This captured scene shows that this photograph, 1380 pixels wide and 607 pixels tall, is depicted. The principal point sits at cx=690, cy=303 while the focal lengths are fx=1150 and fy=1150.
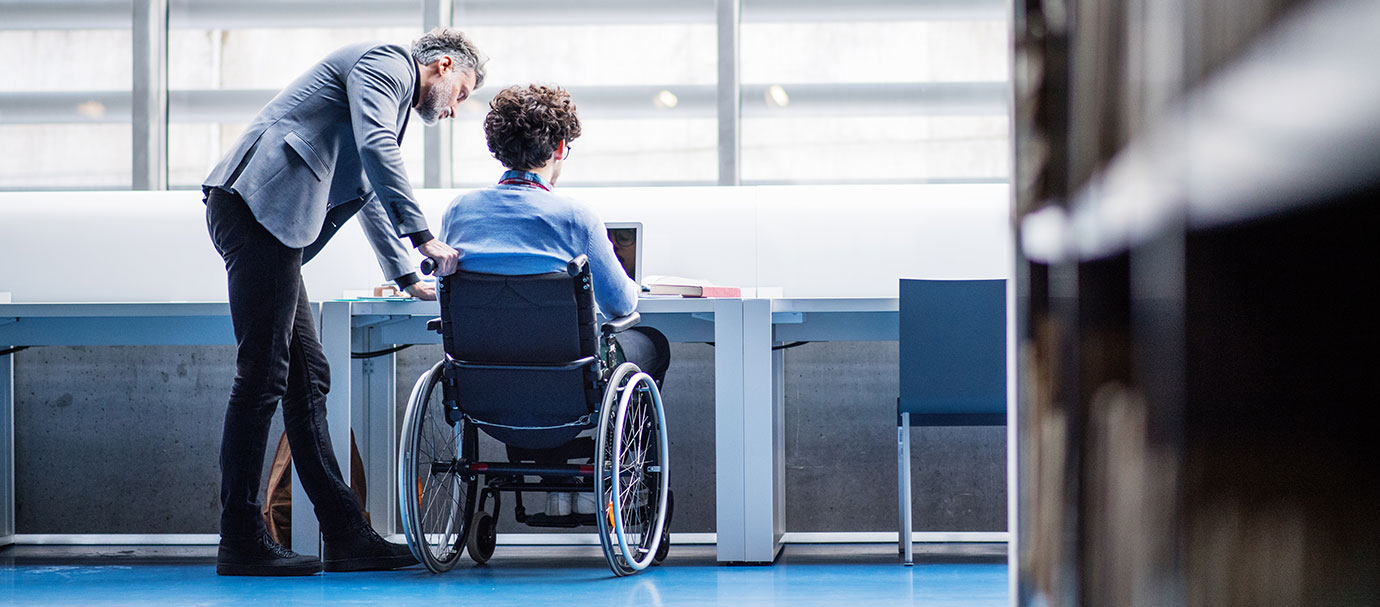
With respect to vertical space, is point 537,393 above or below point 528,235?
below

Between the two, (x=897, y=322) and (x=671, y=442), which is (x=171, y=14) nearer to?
(x=671, y=442)

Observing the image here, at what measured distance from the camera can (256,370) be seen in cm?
229

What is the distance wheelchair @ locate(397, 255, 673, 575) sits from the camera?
85.5 inches

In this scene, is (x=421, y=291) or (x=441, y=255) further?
(x=421, y=291)

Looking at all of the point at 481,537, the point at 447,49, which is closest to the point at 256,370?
the point at 481,537

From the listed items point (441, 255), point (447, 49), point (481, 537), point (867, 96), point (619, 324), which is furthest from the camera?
point (867, 96)

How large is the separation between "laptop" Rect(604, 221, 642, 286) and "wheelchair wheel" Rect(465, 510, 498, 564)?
2.52ft

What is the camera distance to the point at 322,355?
8.27 feet

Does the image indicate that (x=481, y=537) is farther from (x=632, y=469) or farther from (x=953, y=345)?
(x=953, y=345)

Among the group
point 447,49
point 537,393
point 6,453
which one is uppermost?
point 447,49

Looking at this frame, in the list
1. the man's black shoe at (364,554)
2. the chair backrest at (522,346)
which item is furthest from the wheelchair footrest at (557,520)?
the chair backrest at (522,346)

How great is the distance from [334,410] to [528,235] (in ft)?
2.38

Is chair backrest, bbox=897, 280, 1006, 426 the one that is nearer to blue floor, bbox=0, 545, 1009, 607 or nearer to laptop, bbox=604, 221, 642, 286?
blue floor, bbox=0, 545, 1009, 607

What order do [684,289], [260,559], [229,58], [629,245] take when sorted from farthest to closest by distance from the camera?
[229,58], [629,245], [684,289], [260,559]
